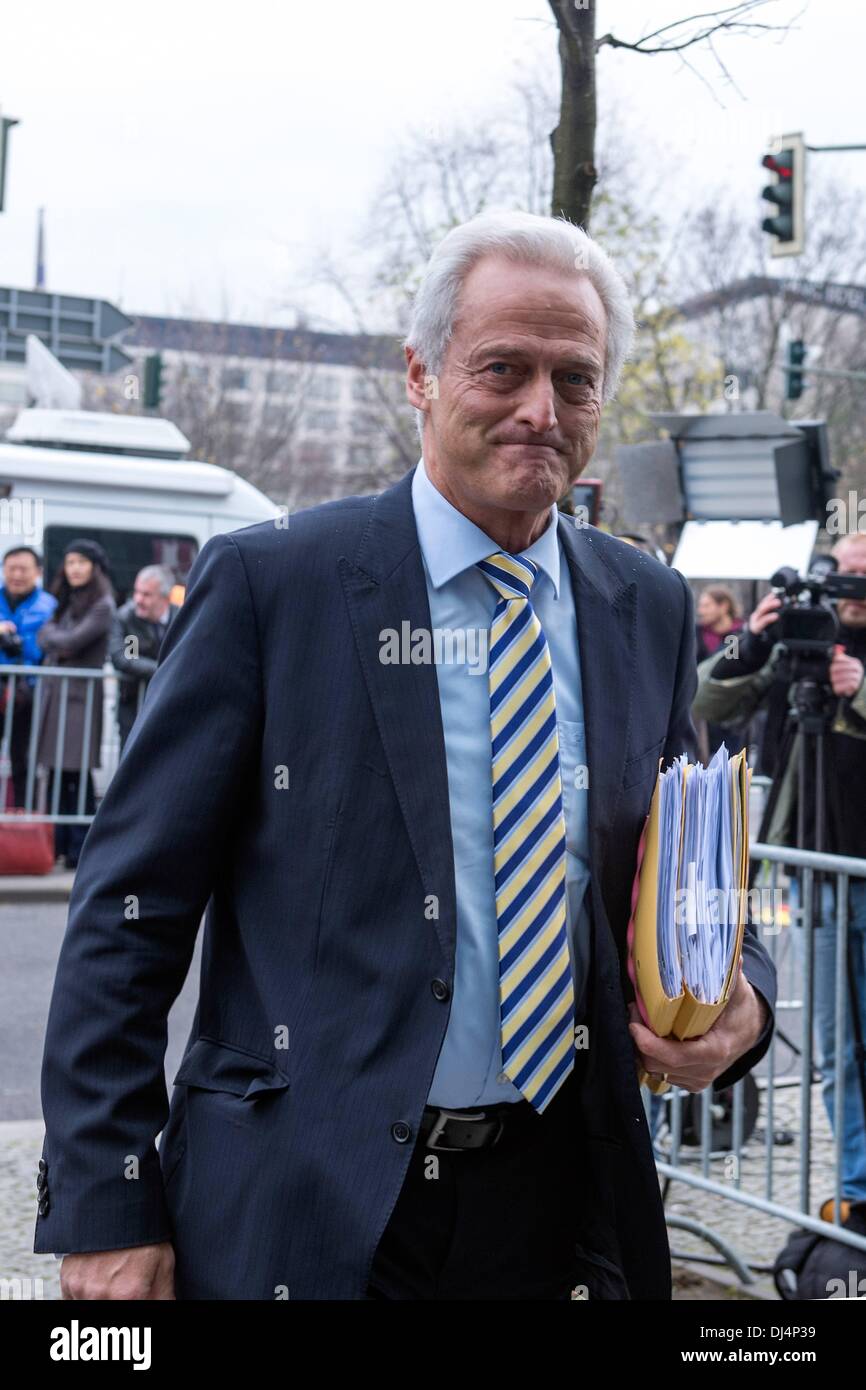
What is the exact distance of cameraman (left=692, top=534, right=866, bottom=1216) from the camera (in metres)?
4.78

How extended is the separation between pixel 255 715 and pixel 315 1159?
1.82 ft

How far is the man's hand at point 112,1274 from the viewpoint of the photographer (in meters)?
2.07

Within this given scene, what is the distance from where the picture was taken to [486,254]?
2.28 metres

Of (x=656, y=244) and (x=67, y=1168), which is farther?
(x=656, y=244)

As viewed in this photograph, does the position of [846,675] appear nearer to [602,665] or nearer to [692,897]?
[602,665]

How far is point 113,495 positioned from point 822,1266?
35.1ft

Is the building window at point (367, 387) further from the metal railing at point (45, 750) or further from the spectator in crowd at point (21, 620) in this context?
the metal railing at point (45, 750)

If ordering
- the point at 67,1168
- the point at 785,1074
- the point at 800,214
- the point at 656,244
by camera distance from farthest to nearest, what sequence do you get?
the point at 656,244 → the point at 800,214 → the point at 785,1074 → the point at 67,1168

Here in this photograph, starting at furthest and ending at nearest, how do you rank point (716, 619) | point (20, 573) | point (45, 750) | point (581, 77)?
point (716, 619), point (20, 573), point (45, 750), point (581, 77)

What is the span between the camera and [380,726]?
2166 millimetres

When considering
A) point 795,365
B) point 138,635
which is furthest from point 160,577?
point 795,365
